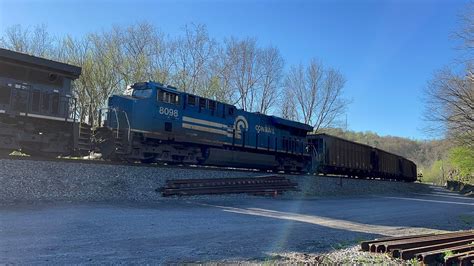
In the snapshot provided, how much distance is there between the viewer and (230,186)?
1684 cm

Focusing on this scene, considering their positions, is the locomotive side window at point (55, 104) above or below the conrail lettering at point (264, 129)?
below

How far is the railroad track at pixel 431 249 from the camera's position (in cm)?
622

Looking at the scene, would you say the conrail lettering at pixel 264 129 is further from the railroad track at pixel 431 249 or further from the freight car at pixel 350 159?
A: the railroad track at pixel 431 249

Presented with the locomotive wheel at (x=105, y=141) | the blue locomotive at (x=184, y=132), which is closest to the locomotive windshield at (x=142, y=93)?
the blue locomotive at (x=184, y=132)

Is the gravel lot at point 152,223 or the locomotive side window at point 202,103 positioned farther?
the locomotive side window at point 202,103

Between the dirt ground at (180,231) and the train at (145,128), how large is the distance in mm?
3123

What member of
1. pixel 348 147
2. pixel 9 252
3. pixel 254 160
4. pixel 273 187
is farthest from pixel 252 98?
pixel 9 252

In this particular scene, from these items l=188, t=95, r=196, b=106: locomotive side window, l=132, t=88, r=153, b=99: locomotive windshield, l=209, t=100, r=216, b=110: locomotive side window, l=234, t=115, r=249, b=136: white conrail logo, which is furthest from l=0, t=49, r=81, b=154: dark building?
l=234, t=115, r=249, b=136: white conrail logo

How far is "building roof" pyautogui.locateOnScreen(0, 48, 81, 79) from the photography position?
494 inches

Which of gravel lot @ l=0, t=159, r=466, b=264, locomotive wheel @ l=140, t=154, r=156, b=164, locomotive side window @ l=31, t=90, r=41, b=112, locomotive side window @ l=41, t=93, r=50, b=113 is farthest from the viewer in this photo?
locomotive wheel @ l=140, t=154, r=156, b=164

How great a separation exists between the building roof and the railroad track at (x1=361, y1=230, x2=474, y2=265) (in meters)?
11.7

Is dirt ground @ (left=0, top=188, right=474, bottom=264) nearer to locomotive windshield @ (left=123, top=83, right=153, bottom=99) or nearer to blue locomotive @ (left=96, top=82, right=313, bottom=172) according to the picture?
blue locomotive @ (left=96, top=82, right=313, bottom=172)

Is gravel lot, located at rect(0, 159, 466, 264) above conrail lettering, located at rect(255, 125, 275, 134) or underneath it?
underneath

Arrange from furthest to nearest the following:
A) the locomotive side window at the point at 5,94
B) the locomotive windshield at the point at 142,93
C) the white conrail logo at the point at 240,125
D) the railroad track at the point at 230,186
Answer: the white conrail logo at the point at 240,125
the locomotive windshield at the point at 142,93
the railroad track at the point at 230,186
the locomotive side window at the point at 5,94
